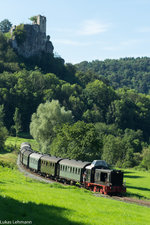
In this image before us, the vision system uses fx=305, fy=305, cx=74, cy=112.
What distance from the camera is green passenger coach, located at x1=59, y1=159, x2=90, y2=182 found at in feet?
118

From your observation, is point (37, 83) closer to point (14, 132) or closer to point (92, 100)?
point (92, 100)

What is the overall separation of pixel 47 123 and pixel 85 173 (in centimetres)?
4128

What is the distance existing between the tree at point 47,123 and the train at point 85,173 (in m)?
25.7

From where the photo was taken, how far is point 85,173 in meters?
35.0

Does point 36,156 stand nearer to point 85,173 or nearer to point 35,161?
point 35,161

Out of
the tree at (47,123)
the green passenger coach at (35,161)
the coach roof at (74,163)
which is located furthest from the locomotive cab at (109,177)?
the tree at (47,123)

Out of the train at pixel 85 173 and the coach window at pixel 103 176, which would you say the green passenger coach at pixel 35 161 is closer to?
the train at pixel 85 173

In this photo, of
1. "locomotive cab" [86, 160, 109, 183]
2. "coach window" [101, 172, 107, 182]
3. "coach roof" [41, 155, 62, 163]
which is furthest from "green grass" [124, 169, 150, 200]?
"coach roof" [41, 155, 62, 163]

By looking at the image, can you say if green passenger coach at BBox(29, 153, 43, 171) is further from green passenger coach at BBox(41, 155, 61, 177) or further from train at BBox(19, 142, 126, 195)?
green passenger coach at BBox(41, 155, 61, 177)

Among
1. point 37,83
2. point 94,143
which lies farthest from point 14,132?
point 94,143

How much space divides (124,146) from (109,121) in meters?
86.6

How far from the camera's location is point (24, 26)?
200m

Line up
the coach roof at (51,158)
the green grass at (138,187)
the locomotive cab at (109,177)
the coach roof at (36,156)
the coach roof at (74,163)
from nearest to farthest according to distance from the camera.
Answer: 1. the locomotive cab at (109,177)
2. the green grass at (138,187)
3. the coach roof at (74,163)
4. the coach roof at (51,158)
5. the coach roof at (36,156)

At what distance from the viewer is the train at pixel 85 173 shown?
31.7 m
